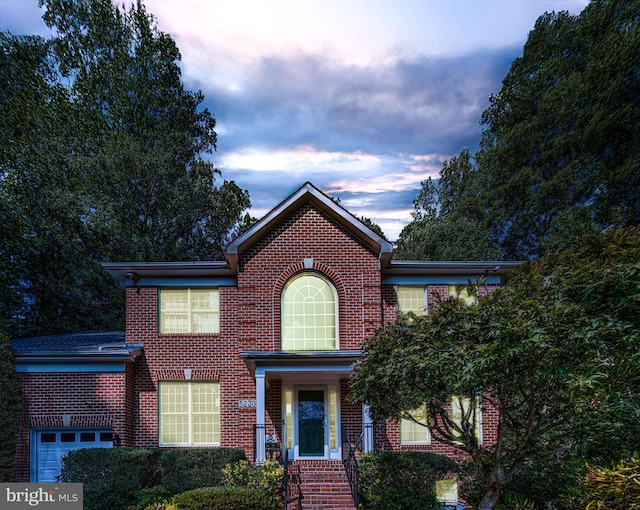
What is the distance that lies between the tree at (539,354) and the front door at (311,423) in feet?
19.1

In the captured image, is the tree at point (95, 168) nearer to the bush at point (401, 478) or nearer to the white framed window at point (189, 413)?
the white framed window at point (189, 413)

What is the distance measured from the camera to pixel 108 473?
14734mm

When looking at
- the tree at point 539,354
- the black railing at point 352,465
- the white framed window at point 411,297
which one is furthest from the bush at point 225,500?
the white framed window at point 411,297

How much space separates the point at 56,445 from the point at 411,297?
11.7 m

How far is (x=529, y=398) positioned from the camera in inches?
411

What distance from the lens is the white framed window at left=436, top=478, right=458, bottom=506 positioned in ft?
55.3

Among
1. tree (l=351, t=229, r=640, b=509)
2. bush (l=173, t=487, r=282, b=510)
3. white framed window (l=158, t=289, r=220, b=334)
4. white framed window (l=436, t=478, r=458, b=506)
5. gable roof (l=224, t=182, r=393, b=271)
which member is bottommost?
white framed window (l=436, t=478, r=458, b=506)

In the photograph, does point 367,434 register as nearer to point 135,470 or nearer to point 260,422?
point 260,422

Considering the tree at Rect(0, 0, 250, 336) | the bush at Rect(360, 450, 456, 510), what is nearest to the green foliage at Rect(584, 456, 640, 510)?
the bush at Rect(360, 450, 456, 510)

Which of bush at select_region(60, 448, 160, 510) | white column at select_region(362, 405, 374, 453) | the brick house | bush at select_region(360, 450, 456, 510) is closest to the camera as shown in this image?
bush at select_region(360, 450, 456, 510)

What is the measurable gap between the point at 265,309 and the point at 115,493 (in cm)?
640

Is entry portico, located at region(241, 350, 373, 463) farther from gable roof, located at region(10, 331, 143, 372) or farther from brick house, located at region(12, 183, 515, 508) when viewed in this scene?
gable roof, located at region(10, 331, 143, 372)

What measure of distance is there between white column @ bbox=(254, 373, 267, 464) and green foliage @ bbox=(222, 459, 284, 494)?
0.34 meters

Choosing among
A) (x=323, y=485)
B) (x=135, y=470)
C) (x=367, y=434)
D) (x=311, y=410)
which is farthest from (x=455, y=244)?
(x=135, y=470)
